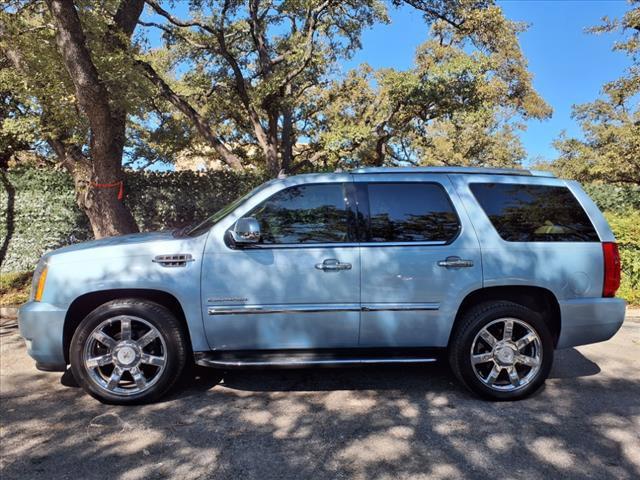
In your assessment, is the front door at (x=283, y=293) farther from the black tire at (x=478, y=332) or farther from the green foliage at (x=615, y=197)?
the green foliage at (x=615, y=197)

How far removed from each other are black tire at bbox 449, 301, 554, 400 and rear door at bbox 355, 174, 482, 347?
139 millimetres

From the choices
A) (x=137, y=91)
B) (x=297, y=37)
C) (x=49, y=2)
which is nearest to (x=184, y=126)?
(x=297, y=37)

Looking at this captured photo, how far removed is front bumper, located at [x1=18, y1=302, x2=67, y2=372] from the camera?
12.8ft

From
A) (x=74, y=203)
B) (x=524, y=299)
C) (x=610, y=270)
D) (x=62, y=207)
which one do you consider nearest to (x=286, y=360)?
(x=524, y=299)

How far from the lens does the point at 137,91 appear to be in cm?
860

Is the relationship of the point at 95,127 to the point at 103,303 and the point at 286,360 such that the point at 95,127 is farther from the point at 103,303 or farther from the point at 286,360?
the point at 286,360

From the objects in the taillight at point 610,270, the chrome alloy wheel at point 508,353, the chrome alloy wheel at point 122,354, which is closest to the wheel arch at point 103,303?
the chrome alloy wheel at point 122,354

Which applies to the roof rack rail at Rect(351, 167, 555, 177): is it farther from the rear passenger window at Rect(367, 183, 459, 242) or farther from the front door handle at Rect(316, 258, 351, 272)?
the front door handle at Rect(316, 258, 351, 272)

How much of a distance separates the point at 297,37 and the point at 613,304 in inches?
457

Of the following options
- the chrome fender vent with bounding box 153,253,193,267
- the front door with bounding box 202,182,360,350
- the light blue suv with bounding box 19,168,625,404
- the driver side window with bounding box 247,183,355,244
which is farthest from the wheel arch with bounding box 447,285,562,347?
the chrome fender vent with bounding box 153,253,193,267

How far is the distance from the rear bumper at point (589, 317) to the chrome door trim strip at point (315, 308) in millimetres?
1106

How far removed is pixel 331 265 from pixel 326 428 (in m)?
1.21

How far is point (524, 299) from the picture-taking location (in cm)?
427

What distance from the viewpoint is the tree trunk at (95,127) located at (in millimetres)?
7238
